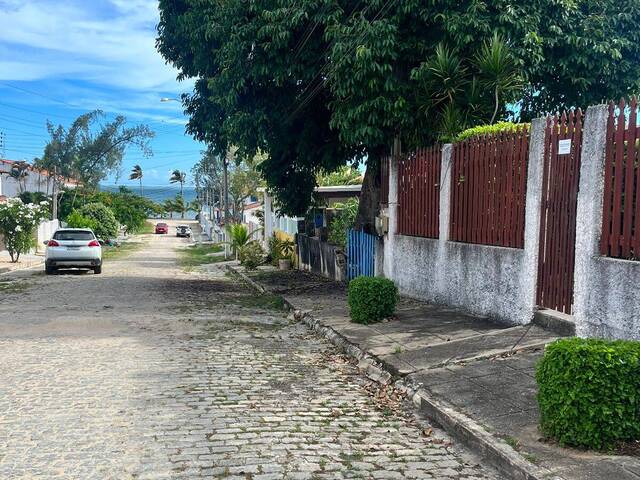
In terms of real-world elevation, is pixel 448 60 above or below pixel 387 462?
above

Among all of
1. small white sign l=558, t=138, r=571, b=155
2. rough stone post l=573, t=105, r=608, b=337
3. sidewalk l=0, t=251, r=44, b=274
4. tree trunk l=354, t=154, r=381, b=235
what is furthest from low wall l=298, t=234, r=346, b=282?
sidewalk l=0, t=251, r=44, b=274

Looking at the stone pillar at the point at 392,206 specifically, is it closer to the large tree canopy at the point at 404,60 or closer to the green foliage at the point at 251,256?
the large tree canopy at the point at 404,60

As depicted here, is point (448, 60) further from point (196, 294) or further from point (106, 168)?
point (106, 168)

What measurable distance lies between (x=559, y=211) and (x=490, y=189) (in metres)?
1.73

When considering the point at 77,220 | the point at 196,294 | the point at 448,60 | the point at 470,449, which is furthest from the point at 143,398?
the point at 77,220

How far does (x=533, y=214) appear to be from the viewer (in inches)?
303

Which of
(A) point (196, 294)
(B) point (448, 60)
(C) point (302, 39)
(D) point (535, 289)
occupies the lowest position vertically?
(A) point (196, 294)

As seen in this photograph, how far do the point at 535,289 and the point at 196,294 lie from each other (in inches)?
395

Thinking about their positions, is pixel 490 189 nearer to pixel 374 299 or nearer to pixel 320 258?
pixel 374 299

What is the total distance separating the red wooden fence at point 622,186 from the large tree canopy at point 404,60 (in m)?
4.19

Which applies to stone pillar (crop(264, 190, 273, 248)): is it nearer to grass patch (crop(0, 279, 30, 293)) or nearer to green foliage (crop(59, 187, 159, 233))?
grass patch (crop(0, 279, 30, 293))

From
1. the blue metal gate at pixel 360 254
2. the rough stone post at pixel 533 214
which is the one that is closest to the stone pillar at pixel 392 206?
the blue metal gate at pixel 360 254

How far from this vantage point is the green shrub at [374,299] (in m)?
9.63

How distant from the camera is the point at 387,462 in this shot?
173 inches
